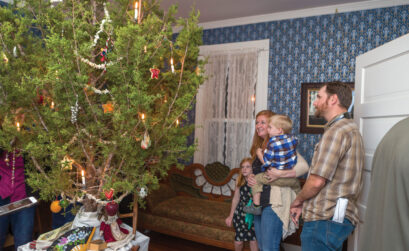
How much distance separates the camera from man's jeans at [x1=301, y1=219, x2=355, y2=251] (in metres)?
1.74

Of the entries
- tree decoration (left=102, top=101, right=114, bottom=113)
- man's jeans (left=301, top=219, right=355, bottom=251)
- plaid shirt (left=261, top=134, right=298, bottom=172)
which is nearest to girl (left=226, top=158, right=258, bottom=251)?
plaid shirt (left=261, top=134, right=298, bottom=172)

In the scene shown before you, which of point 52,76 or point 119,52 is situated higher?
point 119,52

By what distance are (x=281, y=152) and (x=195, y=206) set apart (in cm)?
200

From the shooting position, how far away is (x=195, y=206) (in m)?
3.92

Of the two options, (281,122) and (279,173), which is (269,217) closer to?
(279,173)

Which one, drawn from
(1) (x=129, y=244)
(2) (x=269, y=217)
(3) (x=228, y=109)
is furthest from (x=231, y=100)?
(1) (x=129, y=244)

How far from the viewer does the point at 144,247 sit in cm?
215

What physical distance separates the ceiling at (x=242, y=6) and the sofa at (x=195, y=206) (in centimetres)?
235

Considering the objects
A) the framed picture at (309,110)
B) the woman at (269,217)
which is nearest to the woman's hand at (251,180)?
the woman at (269,217)

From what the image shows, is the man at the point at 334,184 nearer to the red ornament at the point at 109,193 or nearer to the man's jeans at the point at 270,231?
the man's jeans at the point at 270,231

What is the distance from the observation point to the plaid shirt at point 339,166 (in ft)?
5.65

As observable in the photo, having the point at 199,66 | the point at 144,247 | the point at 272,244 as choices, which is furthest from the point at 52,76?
the point at 272,244

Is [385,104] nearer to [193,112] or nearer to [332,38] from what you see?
[332,38]

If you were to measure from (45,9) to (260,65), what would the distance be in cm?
328
